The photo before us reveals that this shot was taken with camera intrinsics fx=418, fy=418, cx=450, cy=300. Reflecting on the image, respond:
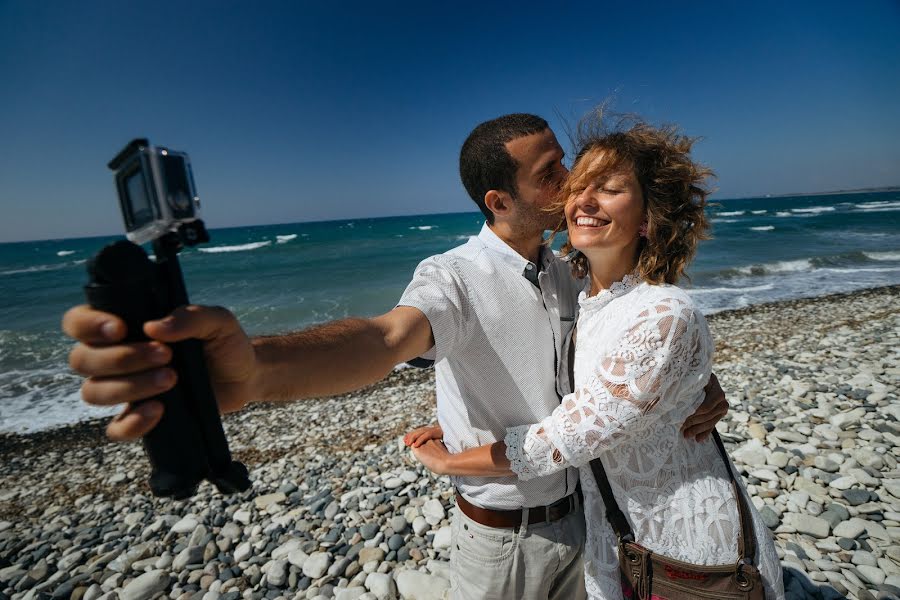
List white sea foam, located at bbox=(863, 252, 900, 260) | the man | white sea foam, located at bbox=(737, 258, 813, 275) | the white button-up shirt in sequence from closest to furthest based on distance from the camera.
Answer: the man → the white button-up shirt → white sea foam, located at bbox=(737, 258, 813, 275) → white sea foam, located at bbox=(863, 252, 900, 260)

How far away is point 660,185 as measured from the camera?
1929 mm

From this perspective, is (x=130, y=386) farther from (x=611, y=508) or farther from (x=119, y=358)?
(x=611, y=508)

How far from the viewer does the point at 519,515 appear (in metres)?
1.98

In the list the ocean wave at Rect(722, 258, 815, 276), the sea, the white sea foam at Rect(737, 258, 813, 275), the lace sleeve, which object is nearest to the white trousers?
the lace sleeve

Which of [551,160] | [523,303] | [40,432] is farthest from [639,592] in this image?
[40,432]

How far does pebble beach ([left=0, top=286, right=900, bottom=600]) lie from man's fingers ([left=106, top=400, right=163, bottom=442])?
11.3 feet

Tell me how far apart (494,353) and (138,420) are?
1.31 meters

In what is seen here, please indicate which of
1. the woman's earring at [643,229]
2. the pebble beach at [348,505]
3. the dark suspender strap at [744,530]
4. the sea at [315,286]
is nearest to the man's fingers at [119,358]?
the woman's earring at [643,229]

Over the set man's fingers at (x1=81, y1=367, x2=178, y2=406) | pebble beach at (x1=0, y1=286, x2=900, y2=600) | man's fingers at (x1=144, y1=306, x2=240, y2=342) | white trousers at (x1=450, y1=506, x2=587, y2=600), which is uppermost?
man's fingers at (x1=144, y1=306, x2=240, y2=342)

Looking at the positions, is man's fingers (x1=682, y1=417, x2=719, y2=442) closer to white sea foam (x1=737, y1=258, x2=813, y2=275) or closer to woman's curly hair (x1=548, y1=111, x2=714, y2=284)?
woman's curly hair (x1=548, y1=111, x2=714, y2=284)

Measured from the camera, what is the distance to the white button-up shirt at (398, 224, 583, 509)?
1780 millimetres

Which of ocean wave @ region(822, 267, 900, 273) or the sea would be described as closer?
the sea

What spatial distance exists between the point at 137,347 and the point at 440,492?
473 cm

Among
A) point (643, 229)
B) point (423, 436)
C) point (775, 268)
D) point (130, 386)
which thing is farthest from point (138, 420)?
point (775, 268)
